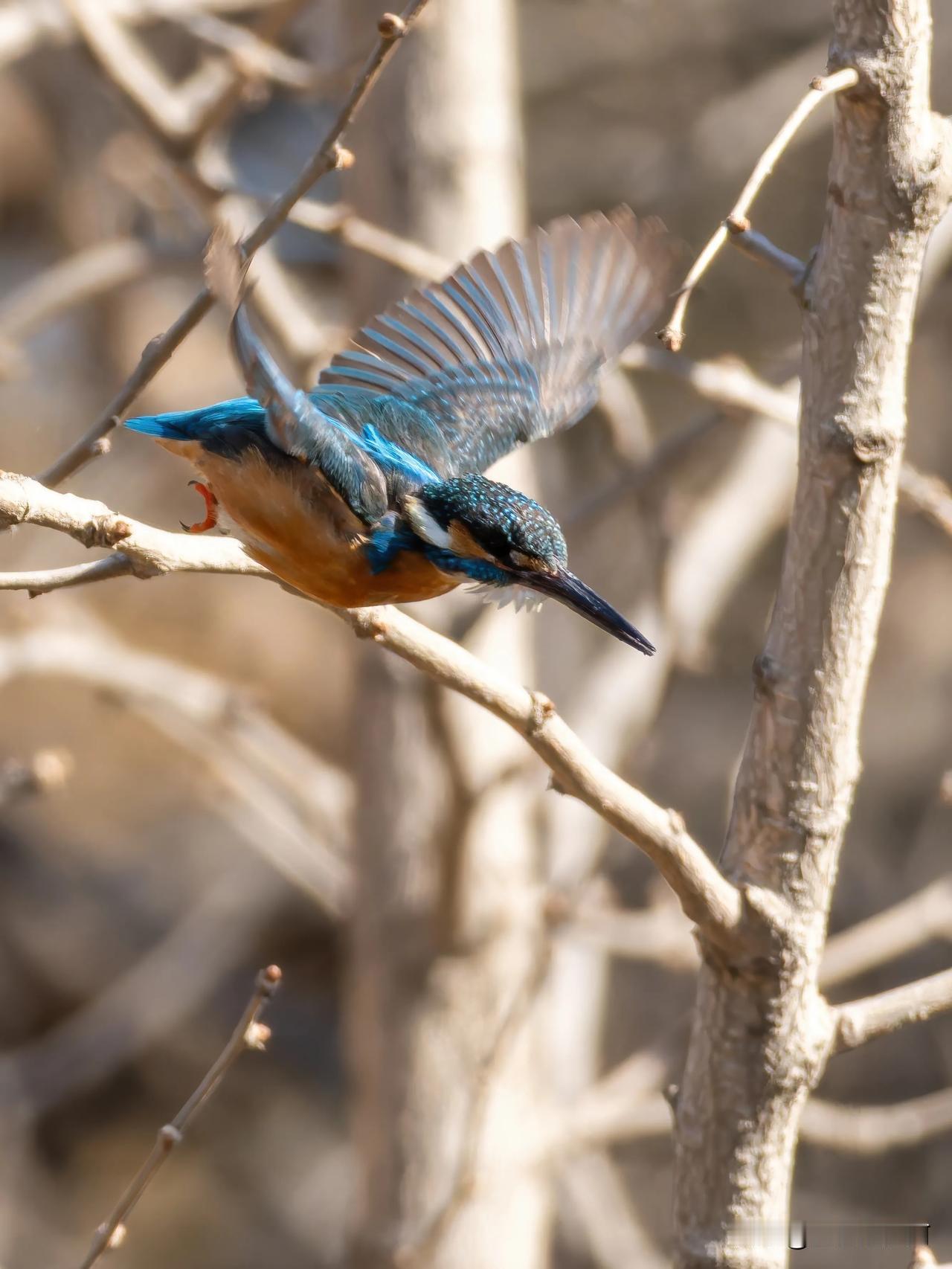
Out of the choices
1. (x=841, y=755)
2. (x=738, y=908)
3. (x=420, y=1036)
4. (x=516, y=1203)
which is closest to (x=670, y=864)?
(x=738, y=908)

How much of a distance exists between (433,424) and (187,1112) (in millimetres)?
1035

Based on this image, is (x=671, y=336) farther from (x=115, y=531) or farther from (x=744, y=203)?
(x=115, y=531)

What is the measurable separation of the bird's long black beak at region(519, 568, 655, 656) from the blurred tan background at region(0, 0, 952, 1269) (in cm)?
200

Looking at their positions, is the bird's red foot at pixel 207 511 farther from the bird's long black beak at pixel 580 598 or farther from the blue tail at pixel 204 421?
the bird's long black beak at pixel 580 598

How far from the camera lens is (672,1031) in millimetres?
2172

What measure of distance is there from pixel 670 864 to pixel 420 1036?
1407 mm

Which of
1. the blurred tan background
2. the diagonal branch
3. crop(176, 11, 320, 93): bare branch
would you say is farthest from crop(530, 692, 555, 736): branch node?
the blurred tan background

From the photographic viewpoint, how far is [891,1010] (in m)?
1.29

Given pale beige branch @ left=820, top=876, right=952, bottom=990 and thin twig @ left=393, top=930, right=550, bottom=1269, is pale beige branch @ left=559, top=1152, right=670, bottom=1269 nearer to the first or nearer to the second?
thin twig @ left=393, top=930, right=550, bottom=1269

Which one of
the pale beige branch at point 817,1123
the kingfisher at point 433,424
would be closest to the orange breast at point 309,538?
the kingfisher at point 433,424

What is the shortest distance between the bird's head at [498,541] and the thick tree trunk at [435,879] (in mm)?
847

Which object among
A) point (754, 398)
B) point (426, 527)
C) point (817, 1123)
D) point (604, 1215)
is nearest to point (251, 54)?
point (754, 398)

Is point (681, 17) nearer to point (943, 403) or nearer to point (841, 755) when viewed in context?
point (943, 403)

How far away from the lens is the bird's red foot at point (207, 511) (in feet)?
5.83
